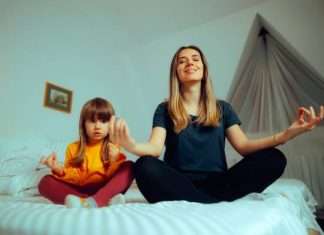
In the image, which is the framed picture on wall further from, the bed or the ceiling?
the bed

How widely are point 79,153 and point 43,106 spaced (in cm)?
90

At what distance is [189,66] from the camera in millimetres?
1089

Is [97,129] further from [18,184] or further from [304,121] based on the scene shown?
[304,121]

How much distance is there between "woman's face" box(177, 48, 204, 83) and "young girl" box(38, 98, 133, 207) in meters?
0.37

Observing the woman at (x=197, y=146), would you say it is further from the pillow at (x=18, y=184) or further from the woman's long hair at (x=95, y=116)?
the pillow at (x=18, y=184)

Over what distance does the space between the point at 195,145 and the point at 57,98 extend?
1.36 m

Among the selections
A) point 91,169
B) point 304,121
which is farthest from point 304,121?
point 91,169

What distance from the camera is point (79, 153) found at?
46.0 inches

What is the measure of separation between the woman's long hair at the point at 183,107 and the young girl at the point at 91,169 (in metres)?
0.24

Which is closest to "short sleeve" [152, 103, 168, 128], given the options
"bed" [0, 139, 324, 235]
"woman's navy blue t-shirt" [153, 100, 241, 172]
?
"woman's navy blue t-shirt" [153, 100, 241, 172]

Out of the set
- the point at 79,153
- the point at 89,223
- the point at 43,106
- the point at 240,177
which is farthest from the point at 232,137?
the point at 43,106

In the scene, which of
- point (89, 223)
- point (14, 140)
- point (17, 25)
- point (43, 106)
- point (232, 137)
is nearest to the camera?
point (89, 223)

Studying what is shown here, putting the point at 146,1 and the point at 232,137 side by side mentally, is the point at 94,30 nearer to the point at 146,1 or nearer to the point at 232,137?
the point at 146,1

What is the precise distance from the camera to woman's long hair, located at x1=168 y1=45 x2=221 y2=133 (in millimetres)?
982
